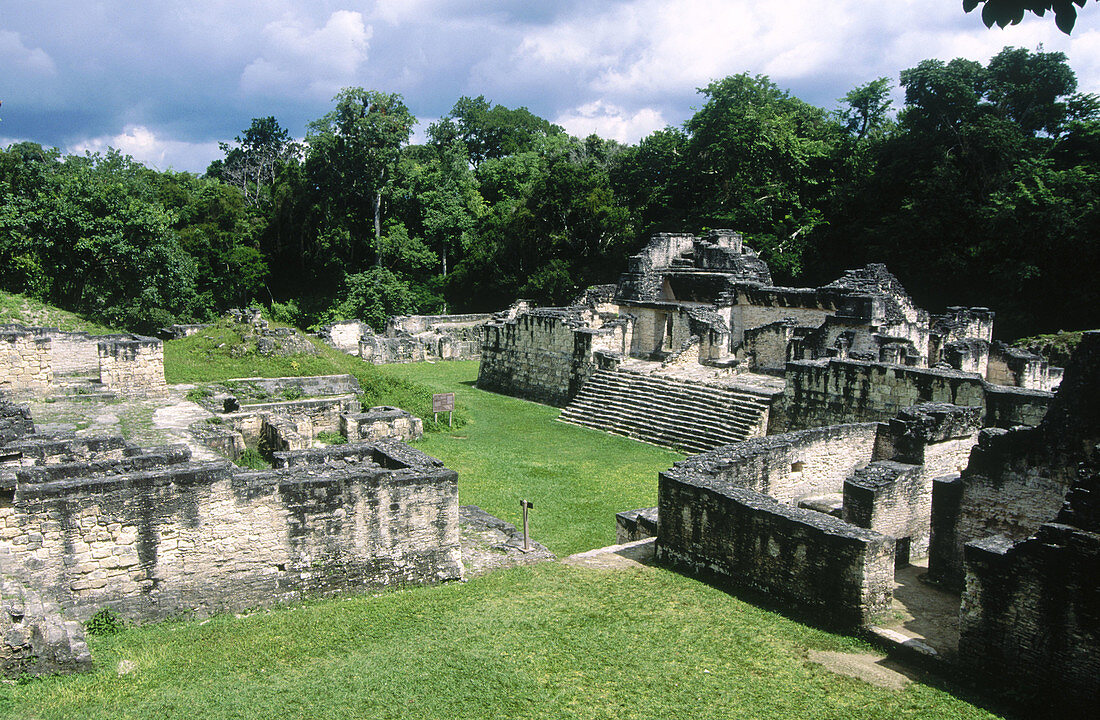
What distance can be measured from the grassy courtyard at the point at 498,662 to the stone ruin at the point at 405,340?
24.0 meters

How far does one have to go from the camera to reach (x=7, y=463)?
8.45 m

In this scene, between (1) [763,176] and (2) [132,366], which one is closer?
(2) [132,366]

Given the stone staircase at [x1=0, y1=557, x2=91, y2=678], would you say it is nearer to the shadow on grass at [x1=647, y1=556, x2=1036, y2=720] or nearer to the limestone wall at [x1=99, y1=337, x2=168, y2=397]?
the shadow on grass at [x1=647, y1=556, x2=1036, y2=720]

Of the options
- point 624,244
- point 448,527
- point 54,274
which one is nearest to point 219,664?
point 448,527

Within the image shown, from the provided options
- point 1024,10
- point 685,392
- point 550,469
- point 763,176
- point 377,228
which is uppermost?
point 763,176

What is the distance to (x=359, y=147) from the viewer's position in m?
41.1

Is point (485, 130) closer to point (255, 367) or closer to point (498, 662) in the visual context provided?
point (255, 367)

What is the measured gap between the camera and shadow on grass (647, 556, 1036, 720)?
6.38 metres

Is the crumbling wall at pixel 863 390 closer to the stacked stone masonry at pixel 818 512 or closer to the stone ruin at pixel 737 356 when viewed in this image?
the stone ruin at pixel 737 356

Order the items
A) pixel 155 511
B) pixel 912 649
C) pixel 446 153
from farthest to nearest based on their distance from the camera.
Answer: pixel 446 153 → pixel 155 511 → pixel 912 649

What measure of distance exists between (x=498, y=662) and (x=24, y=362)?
14.4m

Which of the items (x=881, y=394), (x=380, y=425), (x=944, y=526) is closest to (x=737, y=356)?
(x=881, y=394)

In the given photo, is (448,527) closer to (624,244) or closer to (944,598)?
(944,598)

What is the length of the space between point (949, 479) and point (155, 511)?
8.82 m
